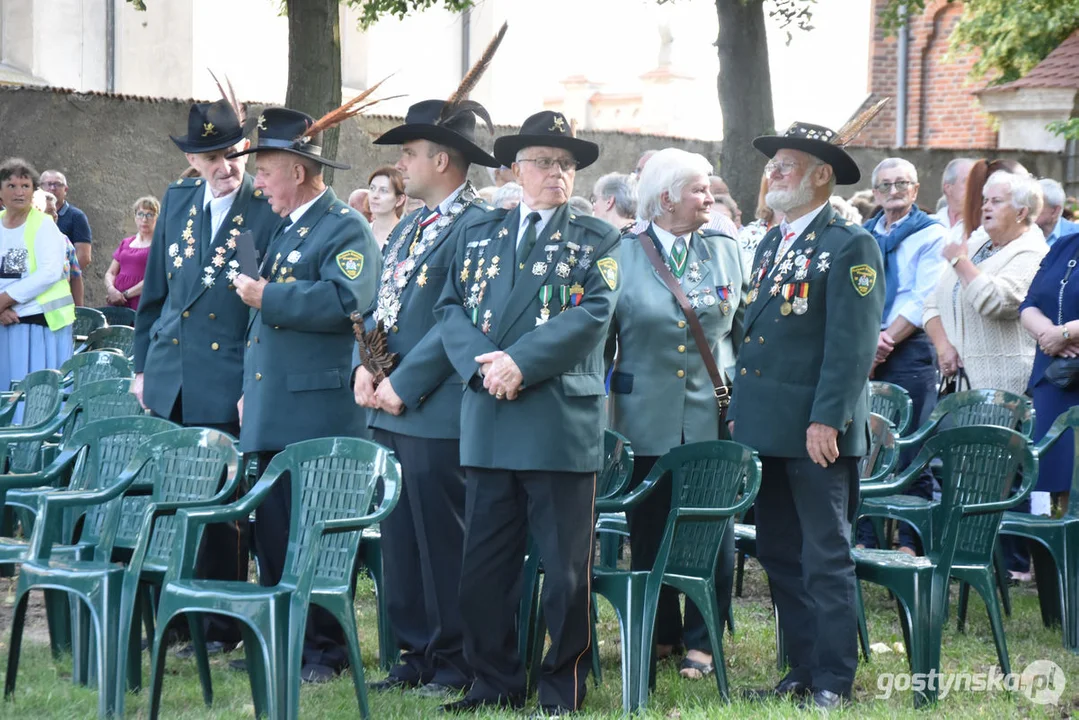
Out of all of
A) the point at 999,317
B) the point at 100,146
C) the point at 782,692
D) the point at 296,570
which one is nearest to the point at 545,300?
the point at 296,570

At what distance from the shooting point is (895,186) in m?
8.72

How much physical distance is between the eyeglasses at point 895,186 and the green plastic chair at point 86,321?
17.6 feet

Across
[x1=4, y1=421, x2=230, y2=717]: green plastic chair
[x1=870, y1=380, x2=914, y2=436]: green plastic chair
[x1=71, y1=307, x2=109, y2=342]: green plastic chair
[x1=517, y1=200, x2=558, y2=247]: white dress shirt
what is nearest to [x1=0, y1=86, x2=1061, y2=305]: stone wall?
[x1=71, y1=307, x2=109, y2=342]: green plastic chair

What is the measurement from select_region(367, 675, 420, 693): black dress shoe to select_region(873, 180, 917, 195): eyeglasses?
4.52 m

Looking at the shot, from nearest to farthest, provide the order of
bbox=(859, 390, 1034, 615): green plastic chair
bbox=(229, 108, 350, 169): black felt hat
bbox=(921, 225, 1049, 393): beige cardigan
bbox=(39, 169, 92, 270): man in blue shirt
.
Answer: bbox=(229, 108, 350, 169): black felt hat < bbox=(859, 390, 1034, 615): green plastic chair < bbox=(921, 225, 1049, 393): beige cardigan < bbox=(39, 169, 92, 270): man in blue shirt

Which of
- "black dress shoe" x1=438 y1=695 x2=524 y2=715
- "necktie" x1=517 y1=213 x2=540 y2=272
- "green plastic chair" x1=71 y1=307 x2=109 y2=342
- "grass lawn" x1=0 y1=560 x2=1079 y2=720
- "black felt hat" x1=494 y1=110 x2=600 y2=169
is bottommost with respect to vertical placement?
"grass lawn" x1=0 y1=560 x2=1079 y2=720

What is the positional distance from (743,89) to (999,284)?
6.09 m

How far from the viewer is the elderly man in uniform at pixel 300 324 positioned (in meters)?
5.82

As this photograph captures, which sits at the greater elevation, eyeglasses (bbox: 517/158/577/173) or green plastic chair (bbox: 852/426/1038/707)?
eyeglasses (bbox: 517/158/577/173)

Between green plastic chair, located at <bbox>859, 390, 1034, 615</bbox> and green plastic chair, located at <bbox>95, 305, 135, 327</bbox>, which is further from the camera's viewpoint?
green plastic chair, located at <bbox>95, 305, 135, 327</bbox>

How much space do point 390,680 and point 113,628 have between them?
1.01m

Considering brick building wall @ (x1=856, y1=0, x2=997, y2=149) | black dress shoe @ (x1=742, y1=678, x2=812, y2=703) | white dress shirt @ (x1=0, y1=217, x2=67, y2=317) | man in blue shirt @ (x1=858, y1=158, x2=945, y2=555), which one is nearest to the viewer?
black dress shoe @ (x1=742, y1=678, x2=812, y2=703)

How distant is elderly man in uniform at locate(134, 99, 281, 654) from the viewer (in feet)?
20.5

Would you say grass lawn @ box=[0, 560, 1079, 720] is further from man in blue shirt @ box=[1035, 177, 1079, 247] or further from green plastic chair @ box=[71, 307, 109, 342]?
green plastic chair @ box=[71, 307, 109, 342]
